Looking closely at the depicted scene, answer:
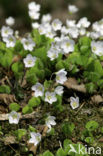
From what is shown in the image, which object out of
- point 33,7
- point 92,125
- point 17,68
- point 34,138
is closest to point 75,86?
point 92,125

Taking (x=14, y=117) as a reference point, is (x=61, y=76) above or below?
above

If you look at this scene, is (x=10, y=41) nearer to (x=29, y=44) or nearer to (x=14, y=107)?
(x=29, y=44)

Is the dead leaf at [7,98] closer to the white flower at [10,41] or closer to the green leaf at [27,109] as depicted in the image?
the green leaf at [27,109]

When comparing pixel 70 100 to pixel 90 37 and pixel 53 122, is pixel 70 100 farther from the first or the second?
pixel 90 37

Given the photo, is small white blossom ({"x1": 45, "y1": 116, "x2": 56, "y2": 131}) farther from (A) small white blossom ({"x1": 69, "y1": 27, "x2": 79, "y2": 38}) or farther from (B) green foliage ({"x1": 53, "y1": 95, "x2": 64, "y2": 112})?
(A) small white blossom ({"x1": 69, "y1": 27, "x2": 79, "y2": 38})

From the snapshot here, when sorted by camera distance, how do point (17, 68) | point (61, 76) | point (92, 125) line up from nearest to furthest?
point (92, 125), point (61, 76), point (17, 68)
